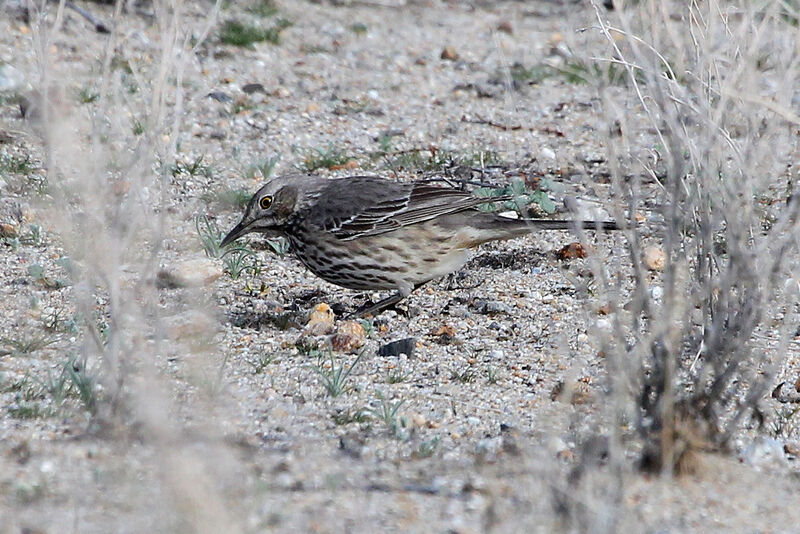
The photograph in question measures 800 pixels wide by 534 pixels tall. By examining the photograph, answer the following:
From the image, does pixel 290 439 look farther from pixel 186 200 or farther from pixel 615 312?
pixel 186 200

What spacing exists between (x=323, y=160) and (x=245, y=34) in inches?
127

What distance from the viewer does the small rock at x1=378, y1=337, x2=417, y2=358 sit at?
6.09 m

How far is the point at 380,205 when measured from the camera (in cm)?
730

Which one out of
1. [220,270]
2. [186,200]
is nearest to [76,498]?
[220,270]

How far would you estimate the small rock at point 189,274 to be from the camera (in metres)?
6.93

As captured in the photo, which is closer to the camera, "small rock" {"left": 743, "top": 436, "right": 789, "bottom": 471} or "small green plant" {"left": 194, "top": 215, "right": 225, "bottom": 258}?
"small rock" {"left": 743, "top": 436, "right": 789, "bottom": 471}

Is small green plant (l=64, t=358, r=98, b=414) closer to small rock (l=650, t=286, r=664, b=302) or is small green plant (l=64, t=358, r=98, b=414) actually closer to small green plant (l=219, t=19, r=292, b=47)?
small rock (l=650, t=286, r=664, b=302)

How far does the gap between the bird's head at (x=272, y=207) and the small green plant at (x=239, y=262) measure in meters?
0.14

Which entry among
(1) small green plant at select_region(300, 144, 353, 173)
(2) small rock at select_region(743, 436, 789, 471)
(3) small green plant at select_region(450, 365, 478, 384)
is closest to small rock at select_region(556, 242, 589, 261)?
(3) small green plant at select_region(450, 365, 478, 384)

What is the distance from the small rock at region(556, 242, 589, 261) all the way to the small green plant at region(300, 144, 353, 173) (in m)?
2.28

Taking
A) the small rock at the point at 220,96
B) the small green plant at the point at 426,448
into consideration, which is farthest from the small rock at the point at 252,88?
the small green plant at the point at 426,448

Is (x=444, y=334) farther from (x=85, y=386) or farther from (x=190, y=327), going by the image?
(x=85, y=386)

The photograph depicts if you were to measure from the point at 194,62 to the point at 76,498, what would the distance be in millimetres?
7491

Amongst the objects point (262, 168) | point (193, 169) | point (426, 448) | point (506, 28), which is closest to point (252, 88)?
point (262, 168)
